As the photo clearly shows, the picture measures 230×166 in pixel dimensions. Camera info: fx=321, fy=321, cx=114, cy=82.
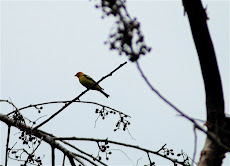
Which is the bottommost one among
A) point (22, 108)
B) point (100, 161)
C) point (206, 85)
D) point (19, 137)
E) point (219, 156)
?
point (219, 156)

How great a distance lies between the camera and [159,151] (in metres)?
4.43

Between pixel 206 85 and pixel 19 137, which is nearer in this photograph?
pixel 206 85

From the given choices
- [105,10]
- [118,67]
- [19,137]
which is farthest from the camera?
[19,137]

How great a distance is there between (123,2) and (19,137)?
3680mm

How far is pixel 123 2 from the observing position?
1591mm

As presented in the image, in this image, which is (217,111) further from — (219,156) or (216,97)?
(219,156)

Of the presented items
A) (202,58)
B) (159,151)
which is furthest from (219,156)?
(159,151)

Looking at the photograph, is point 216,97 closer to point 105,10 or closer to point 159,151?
point 105,10

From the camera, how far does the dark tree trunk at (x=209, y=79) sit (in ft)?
6.76

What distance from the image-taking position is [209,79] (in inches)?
86.7

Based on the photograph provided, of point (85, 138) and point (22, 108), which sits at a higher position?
point (22, 108)

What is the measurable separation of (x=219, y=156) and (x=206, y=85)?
503mm

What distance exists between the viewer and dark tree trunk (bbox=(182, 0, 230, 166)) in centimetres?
206

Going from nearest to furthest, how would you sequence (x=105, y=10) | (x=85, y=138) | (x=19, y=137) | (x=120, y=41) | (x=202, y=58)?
(x=120, y=41) < (x=105, y=10) < (x=202, y=58) < (x=85, y=138) < (x=19, y=137)
